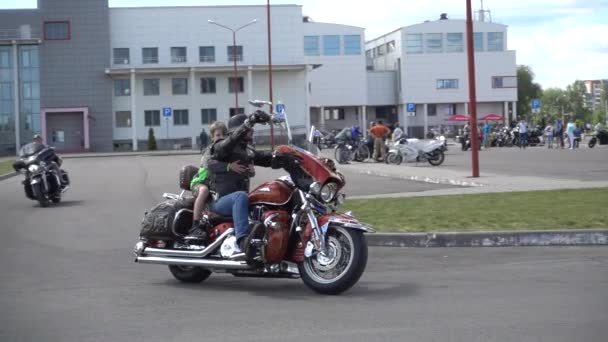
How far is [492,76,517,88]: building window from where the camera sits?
88.6m

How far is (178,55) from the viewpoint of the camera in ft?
255

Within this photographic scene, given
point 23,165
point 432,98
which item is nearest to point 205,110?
point 432,98

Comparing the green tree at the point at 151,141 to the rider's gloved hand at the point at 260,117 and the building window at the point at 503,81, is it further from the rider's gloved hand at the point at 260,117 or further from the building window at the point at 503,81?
the rider's gloved hand at the point at 260,117

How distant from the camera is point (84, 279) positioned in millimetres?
9477

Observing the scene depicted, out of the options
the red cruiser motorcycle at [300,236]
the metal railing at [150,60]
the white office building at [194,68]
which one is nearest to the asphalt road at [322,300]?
the red cruiser motorcycle at [300,236]

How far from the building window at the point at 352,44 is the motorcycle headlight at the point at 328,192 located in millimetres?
79979

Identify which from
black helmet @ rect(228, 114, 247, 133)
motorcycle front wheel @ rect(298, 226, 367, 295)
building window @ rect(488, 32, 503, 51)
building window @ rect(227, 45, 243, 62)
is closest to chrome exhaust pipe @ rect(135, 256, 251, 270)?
motorcycle front wheel @ rect(298, 226, 367, 295)

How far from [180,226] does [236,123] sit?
1.23m

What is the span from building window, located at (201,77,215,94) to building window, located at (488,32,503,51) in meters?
28.7

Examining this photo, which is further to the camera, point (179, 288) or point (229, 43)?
point (229, 43)

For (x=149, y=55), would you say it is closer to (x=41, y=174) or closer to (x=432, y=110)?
(x=432, y=110)

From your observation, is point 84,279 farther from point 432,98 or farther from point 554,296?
point 432,98

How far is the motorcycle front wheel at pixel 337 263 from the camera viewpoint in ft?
26.0

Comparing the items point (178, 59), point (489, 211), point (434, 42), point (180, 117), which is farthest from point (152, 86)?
point (489, 211)
